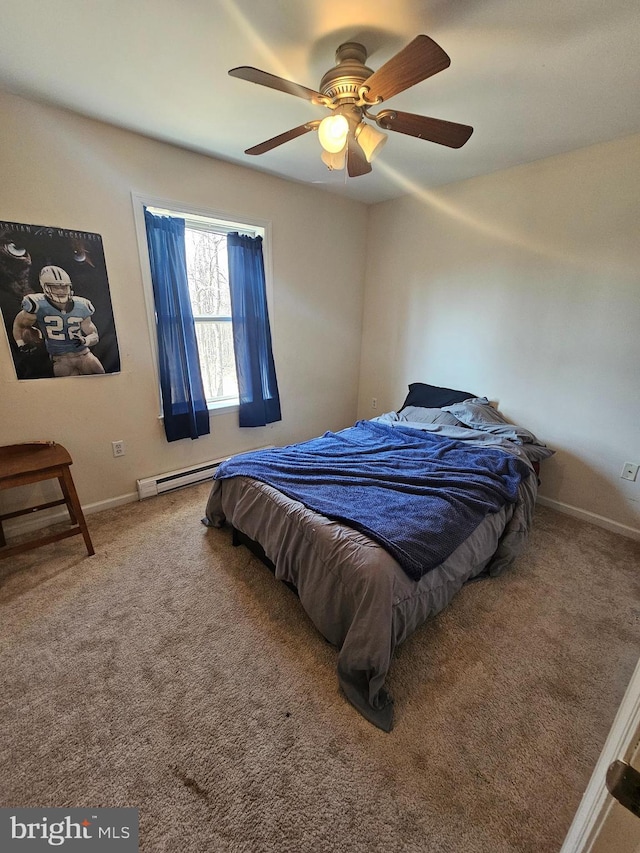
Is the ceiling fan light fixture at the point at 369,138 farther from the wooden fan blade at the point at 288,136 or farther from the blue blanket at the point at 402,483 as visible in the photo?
the blue blanket at the point at 402,483

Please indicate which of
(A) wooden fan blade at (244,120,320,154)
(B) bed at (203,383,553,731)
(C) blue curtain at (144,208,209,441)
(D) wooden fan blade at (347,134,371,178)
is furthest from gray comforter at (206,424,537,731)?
(D) wooden fan blade at (347,134,371,178)

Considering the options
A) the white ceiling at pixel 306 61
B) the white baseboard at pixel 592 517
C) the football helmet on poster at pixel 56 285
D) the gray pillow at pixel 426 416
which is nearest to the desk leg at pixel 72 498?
the football helmet on poster at pixel 56 285

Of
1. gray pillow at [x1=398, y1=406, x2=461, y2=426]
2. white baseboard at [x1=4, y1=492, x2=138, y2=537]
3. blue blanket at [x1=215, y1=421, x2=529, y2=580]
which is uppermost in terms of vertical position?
gray pillow at [x1=398, y1=406, x2=461, y2=426]

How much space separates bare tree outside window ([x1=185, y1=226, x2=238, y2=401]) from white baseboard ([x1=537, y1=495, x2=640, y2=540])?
281 cm

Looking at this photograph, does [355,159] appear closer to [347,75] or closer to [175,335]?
[347,75]

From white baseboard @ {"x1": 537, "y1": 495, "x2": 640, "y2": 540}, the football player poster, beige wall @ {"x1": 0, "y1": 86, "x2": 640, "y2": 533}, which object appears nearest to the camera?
the football player poster

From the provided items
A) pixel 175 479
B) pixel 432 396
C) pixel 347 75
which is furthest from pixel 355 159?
pixel 175 479

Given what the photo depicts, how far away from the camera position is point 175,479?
287cm

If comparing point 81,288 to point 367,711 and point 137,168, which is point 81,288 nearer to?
point 137,168

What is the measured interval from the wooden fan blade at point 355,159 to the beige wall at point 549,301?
145 centimetres

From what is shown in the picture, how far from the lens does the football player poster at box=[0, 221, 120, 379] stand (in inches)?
79.7

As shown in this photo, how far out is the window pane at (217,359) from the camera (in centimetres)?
298

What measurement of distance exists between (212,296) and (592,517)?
11.0ft

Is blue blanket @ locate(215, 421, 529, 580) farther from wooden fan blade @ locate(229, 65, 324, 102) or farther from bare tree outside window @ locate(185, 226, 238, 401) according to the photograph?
wooden fan blade @ locate(229, 65, 324, 102)
